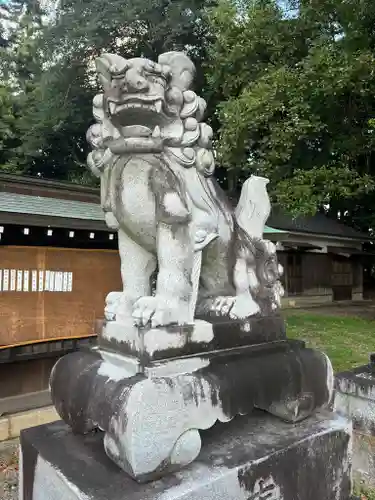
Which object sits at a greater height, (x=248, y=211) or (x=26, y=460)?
(x=248, y=211)

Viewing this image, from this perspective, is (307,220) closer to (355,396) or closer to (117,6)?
(117,6)

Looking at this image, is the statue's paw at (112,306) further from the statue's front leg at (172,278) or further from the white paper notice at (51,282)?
the white paper notice at (51,282)

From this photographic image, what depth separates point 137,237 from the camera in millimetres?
2053

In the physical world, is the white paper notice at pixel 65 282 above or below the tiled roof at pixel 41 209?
below

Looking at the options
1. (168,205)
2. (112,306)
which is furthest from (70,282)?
(168,205)

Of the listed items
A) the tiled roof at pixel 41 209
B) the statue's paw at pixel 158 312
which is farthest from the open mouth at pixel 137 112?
the tiled roof at pixel 41 209

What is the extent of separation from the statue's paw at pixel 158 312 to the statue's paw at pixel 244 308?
35 cm

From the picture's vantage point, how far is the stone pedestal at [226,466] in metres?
1.60

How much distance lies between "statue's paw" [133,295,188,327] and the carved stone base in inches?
7.2

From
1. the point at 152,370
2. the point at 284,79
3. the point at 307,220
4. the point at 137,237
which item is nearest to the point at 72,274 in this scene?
the point at 137,237

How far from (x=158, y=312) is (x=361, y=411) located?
2.43 m

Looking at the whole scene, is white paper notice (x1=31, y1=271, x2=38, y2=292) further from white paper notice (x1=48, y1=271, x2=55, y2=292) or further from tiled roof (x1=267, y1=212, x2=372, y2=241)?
tiled roof (x1=267, y1=212, x2=372, y2=241)

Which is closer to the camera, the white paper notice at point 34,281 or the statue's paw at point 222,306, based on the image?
the statue's paw at point 222,306

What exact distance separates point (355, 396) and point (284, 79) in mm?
7274
